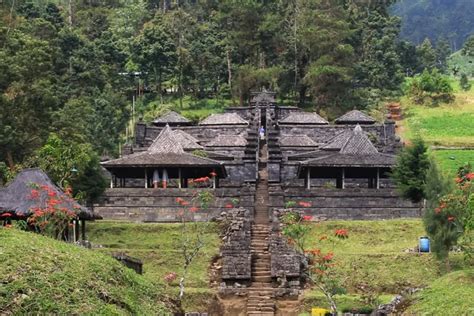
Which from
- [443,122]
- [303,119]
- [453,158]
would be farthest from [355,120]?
[443,122]

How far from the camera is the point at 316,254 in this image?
29828 millimetres

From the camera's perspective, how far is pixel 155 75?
75.8m

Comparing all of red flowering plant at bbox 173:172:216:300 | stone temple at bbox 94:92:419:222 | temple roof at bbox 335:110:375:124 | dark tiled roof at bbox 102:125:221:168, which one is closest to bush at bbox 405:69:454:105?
temple roof at bbox 335:110:375:124

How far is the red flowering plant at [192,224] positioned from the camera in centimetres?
3232

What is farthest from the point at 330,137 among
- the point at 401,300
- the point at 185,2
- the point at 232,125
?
the point at 185,2

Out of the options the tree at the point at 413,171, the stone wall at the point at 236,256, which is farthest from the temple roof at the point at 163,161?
the tree at the point at 413,171

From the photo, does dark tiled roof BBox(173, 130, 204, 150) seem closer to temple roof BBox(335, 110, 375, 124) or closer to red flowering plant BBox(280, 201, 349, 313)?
temple roof BBox(335, 110, 375, 124)

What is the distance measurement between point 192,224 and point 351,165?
9210mm

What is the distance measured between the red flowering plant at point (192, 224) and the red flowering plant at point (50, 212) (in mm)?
4042

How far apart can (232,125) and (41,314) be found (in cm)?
4427

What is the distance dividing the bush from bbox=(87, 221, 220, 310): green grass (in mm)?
43991

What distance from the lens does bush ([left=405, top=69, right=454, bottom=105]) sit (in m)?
78.6

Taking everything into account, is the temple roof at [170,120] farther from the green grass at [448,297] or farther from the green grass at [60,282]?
the green grass at [60,282]

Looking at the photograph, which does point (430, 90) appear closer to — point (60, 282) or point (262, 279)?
point (262, 279)
